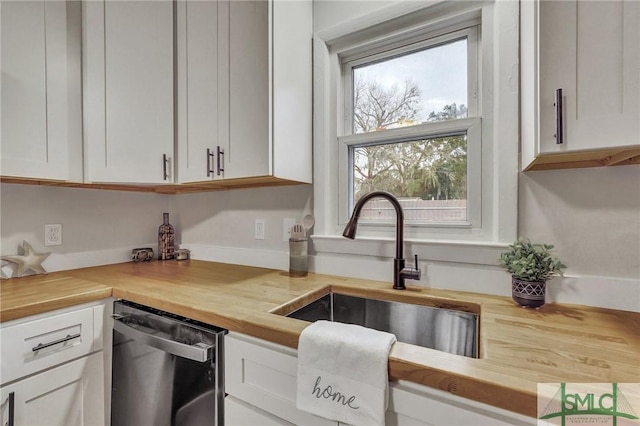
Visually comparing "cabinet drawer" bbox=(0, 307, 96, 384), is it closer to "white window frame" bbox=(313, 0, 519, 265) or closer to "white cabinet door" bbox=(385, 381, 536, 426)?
"white window frame" bbox=(313, 0, 519, 265)

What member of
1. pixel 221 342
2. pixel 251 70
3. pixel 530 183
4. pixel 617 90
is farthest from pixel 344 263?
pixel 617 90

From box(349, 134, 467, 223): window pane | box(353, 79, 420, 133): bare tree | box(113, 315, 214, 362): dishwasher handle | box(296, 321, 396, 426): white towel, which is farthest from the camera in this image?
box(353, 79, 420, 133): bare tree

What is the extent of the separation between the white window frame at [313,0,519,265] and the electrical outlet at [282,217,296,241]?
0.49 feet

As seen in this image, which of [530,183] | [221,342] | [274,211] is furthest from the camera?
[274,211]

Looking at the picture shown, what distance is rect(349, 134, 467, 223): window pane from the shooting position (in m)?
1.21

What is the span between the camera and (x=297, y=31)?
4.33 ft

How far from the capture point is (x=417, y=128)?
4.13 ft

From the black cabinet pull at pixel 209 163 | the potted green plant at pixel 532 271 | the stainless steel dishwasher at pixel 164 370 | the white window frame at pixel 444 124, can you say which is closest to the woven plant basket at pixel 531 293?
the potted green plant at pixel 532 271

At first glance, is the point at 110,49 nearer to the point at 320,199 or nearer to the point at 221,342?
the point at 320,199

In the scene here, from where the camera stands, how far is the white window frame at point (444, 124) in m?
1.06

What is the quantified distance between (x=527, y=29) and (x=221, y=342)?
1352 mm

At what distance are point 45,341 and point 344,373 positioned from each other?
41.2 inches

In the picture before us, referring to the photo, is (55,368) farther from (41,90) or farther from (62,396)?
(41,90)

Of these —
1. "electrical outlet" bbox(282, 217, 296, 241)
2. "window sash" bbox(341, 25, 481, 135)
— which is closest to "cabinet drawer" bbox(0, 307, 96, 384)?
"electrical outlet" bbox(282, 217, 296, 241)
